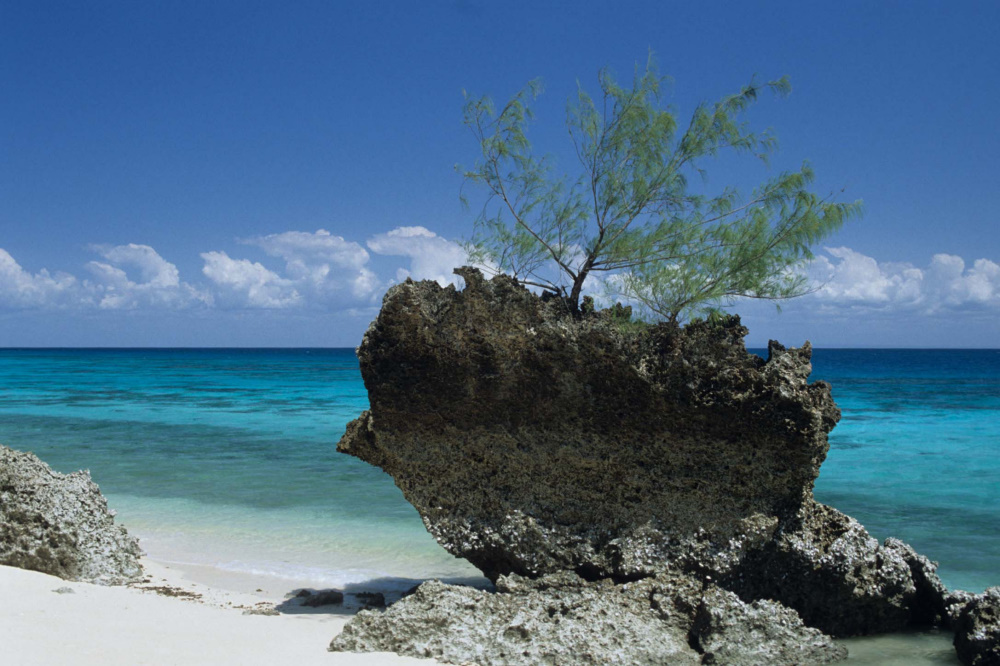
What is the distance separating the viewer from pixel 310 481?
14.5 metres

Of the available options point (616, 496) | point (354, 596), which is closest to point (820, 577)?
point (616, 496)

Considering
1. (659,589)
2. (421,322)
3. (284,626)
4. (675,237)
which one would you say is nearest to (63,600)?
(284,626)

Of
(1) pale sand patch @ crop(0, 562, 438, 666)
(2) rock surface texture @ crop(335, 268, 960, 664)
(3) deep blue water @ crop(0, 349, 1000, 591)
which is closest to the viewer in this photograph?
(1) pale sand patch @ crop(0, 562, 438, 666)

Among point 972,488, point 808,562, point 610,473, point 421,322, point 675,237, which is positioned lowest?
point 972,488

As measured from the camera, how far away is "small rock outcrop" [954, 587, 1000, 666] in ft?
17.5

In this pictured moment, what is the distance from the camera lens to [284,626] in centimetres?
604

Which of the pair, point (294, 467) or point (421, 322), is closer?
point (421, 322)

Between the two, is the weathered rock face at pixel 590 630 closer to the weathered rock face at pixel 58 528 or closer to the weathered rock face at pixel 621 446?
the weathered rock face at pixel 621 446

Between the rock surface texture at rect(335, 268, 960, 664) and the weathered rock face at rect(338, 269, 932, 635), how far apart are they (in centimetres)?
1

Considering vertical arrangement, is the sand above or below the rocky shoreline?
below


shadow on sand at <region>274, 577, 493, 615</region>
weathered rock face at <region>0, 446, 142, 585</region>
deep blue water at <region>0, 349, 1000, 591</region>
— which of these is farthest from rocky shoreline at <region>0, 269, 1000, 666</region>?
deep blue water at <region>0, 349, 1000, 591</region>

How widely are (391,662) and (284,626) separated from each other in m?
1.36

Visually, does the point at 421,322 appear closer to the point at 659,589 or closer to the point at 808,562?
the point at 659,589

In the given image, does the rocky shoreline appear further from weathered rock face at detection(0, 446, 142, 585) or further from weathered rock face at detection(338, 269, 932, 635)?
weathered rock face at detection(0, 446, 142, 585)
